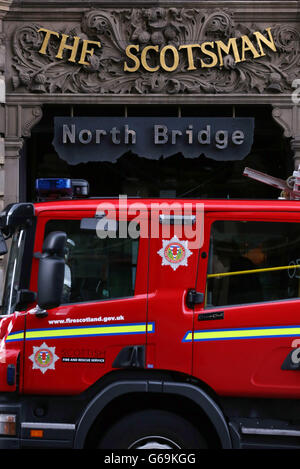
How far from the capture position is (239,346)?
4344mm

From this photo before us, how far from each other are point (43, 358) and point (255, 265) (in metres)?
1.66

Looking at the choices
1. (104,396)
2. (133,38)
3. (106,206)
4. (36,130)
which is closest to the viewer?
(104,396)

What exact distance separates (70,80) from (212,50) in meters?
2.49

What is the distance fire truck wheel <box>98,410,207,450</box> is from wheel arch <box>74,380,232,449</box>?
0.55 feet

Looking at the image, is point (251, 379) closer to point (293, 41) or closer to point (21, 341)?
point (21, 341)

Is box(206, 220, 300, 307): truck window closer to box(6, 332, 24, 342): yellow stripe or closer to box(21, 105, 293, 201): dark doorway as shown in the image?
box(6, 332, 24, 342): yellow stripe

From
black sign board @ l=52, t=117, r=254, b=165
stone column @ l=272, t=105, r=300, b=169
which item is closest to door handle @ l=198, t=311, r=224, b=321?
black sign board @ l=52, t=117, r=254, b=165

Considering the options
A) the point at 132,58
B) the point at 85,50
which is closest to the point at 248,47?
the point at 132,58

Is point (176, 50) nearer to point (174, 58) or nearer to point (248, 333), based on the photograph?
point (174, 58)

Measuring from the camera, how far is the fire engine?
434 cm

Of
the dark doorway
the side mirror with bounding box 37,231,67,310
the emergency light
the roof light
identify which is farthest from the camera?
the dark doorway

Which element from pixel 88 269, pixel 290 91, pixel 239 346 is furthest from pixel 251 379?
pixel 290 91

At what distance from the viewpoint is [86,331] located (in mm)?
4422

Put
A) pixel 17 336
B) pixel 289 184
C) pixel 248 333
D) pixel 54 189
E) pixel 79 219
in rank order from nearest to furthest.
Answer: pixel 248 333 < pixel 17 336 < pixel 79 219 < pixel 54 189 < pixel 289 184
